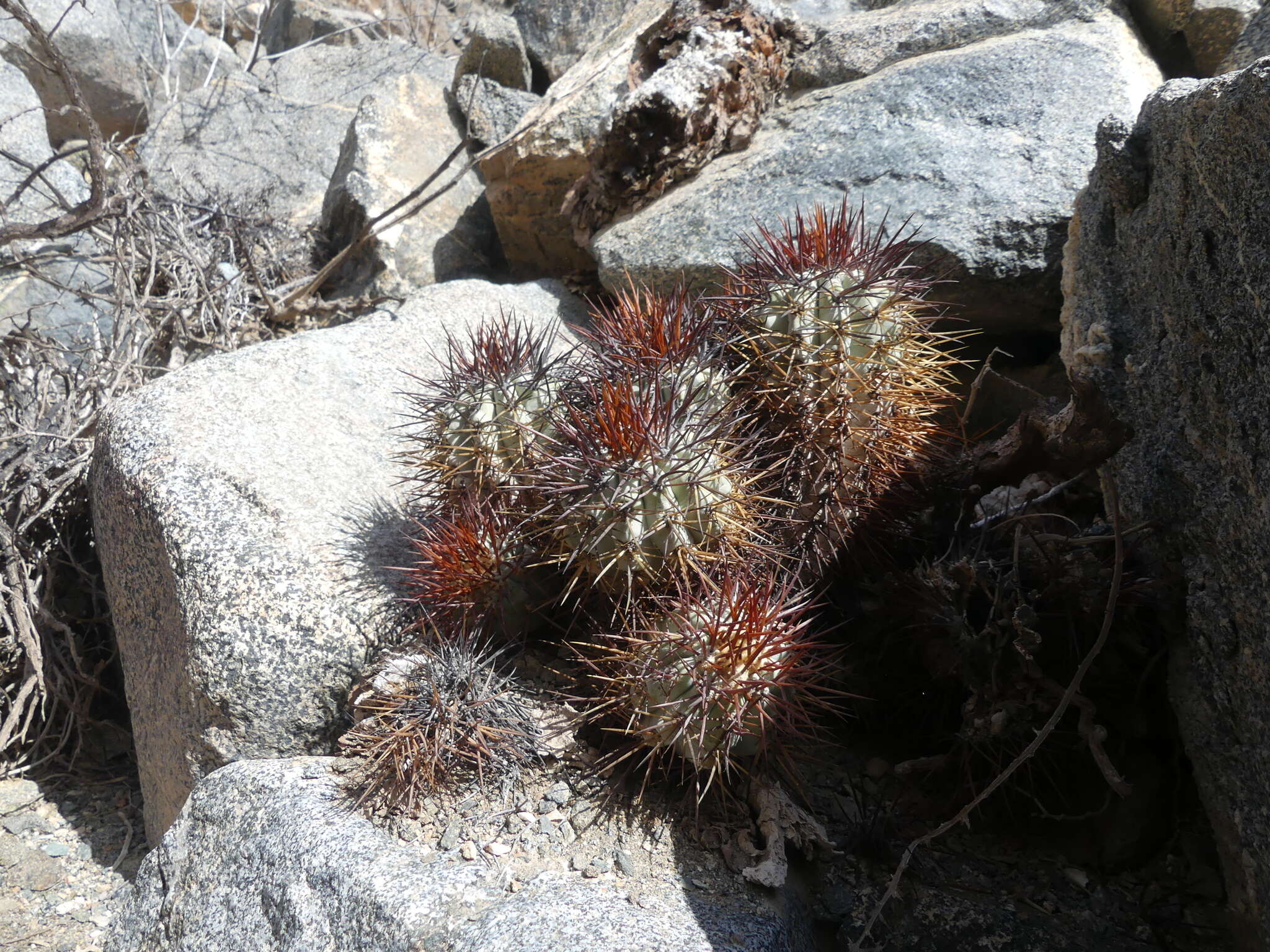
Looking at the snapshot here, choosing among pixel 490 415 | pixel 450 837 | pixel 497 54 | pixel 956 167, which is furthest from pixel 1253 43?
pixel 497 54

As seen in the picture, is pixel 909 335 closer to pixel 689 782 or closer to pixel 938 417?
pixel 938 417

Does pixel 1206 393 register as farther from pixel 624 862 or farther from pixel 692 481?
pixel 624 862

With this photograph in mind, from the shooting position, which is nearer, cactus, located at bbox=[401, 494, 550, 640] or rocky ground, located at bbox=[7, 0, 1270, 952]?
rocky ground, located at bbox=[7, 0, 1270, 952]

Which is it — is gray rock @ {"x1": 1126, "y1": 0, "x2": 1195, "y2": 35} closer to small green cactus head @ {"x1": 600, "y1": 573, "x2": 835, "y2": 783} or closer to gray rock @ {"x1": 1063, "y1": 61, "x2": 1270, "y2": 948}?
gray rock @ {"x1": 1063, "y1": 61, "x2": 1270, "y2": 948}

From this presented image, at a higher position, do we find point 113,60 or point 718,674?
point 113,60

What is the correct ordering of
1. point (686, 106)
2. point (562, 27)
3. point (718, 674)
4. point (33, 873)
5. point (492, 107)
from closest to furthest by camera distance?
point (718, 674) < point (33, 873) < point (686, 106) < point (492, 107) < point (562, 27)

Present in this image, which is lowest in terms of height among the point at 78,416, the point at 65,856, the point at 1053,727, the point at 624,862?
the point at 65,856

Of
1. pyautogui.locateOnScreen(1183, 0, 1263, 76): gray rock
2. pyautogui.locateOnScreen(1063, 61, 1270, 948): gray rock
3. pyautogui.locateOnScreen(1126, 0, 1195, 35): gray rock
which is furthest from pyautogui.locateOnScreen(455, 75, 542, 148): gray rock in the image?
pyautogui.locateOnScreen(1063, 61, 1270, 948): gray rock

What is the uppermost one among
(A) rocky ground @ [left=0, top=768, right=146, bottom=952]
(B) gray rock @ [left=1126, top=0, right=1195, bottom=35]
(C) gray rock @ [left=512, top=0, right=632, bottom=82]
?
(C) gray rock @ [left=512, top=0, right=632, bottom=82]
